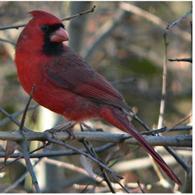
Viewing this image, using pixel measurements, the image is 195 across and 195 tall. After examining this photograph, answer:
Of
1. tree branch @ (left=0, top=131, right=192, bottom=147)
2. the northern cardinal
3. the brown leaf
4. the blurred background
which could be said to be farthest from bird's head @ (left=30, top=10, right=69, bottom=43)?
the blurred background

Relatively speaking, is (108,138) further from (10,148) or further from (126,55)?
(126,55)

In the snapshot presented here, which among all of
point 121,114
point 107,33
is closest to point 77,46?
point 107,33

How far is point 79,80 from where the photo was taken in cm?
370

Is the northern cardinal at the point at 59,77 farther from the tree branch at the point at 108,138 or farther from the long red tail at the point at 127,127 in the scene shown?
the tree branch at the point at 108,138

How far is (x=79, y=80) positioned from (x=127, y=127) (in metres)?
0.61

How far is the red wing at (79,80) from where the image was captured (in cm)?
362

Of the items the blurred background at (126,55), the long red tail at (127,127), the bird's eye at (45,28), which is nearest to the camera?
the long red tail at (127,127)

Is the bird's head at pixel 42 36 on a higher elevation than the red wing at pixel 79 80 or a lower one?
higher

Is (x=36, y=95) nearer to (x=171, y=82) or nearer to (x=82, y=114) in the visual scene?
(x=82, y=114)

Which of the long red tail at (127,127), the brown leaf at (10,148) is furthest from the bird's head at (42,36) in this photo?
the brown leaf at (10,148)

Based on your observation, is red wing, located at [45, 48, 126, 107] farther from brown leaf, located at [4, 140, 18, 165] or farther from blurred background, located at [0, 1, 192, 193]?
blurred background, located at [0, 1, 192, 193]

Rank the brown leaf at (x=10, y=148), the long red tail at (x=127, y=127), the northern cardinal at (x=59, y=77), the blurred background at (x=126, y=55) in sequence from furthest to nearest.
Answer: the blurred background at (x=126, y=55) → the northern cardinal at (x=59, y=77) → the long red tail at (x=127, y=127) → the brown leaf at (x=10, y=148)

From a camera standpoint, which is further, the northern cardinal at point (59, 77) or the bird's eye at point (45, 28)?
the bird's eye at point (45, 28)

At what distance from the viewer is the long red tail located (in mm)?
2822
